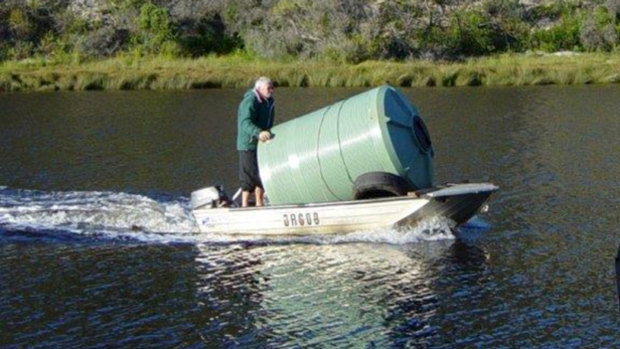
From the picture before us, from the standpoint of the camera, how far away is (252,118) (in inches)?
718

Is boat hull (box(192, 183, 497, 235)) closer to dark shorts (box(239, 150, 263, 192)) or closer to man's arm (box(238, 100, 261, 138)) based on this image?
dark shorts (box(239, 150, 263, 192))

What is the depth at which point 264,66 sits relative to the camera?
51656mm

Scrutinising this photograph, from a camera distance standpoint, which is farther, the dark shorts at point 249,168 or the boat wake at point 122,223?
the dark shorts at point 249,168

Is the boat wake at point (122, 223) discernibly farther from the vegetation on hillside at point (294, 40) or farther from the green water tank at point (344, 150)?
the vegetation on hillside at point (294, 40)

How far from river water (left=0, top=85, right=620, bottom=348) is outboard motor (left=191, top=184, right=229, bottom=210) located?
1.47 ft

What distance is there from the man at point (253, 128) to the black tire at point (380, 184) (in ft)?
5.69

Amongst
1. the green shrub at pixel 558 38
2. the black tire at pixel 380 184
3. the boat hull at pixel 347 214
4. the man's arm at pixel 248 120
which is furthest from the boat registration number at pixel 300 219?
the green shrub at pixel 558 38

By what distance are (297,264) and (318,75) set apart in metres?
32.0

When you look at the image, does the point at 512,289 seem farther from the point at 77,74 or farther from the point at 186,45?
the point at 186,45

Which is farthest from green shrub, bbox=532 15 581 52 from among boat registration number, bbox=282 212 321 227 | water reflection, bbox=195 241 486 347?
water reflection, bbox=195 241 486 347

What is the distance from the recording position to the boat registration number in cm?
1745

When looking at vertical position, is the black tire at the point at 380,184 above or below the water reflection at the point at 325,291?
above

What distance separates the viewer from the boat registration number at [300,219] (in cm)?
1745

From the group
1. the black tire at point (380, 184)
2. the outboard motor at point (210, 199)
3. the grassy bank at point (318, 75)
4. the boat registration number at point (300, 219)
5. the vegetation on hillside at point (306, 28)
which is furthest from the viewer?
the vegetation on hillside at point (306, 28)
